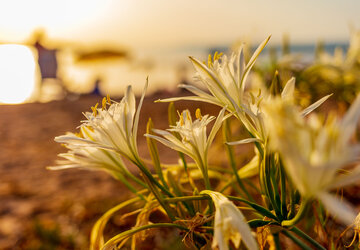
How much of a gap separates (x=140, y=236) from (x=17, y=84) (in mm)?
13450

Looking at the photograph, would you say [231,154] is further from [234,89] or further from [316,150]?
[316,150]

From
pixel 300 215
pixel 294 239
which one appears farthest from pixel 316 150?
pixel 294 239

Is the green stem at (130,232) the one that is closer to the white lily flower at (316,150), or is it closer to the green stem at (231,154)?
the green stem at (231,154)

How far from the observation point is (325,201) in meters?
0.37

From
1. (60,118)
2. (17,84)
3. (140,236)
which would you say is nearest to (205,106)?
(60,118)

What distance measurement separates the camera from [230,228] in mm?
476

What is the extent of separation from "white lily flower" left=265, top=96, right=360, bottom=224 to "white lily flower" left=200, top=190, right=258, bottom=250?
109 mm

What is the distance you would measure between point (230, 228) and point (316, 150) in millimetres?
171

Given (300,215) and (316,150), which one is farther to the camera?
(300,215)

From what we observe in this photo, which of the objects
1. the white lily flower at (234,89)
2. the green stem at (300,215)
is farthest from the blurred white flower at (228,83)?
the green stem at (300,215)

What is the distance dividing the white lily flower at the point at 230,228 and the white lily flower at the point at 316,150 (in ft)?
0.36

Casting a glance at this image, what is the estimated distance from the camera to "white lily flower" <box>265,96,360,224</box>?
0.35 metres

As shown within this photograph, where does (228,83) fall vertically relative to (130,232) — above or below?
above

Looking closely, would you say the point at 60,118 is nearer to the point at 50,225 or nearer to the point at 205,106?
the point at 205,106
